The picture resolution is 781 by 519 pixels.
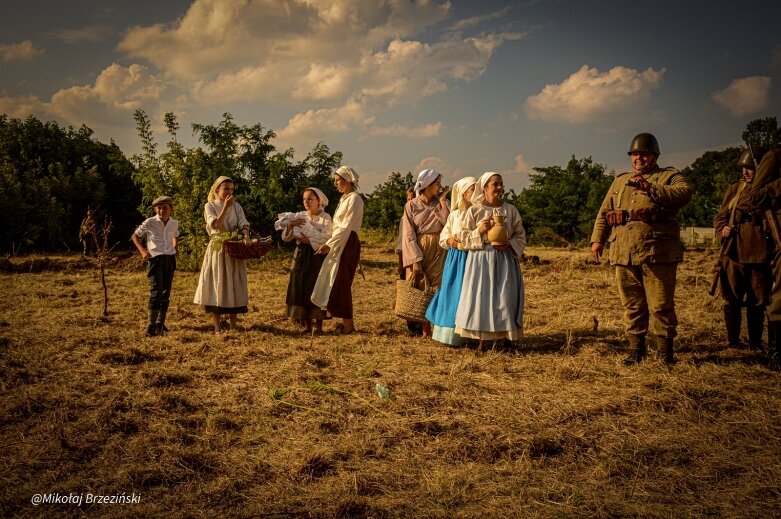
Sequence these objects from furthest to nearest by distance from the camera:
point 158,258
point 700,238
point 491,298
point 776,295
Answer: point 700,238
point 158,258
point 491,298
point 776,295

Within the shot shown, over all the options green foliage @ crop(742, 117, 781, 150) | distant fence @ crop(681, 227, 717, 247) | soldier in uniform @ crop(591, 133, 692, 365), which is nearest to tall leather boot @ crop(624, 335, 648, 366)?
soldier in uniform @ crop(591, 133, 692, 365)

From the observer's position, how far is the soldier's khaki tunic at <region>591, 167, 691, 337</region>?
494 cm

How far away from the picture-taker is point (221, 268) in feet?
21.1

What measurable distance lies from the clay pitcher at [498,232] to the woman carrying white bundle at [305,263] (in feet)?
6.84

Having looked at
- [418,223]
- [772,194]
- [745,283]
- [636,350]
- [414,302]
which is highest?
[772,194]

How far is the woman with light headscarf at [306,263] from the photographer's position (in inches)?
262

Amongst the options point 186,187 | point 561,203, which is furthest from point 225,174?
point 561,203

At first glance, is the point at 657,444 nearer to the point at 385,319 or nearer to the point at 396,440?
the point at 396,440

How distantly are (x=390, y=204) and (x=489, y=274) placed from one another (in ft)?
56.3

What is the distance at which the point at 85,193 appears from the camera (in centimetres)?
1827

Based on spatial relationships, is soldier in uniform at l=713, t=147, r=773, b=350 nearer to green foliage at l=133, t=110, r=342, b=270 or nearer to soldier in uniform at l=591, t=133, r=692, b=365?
soldier in uniform at l=591, t=133, r=692, b=365

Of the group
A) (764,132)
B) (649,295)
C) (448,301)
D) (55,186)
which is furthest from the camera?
(764,132)

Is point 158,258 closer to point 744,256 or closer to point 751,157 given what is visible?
point 744,256

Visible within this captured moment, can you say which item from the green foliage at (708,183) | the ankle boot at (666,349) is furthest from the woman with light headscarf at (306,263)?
the green foliage at (708,183)
